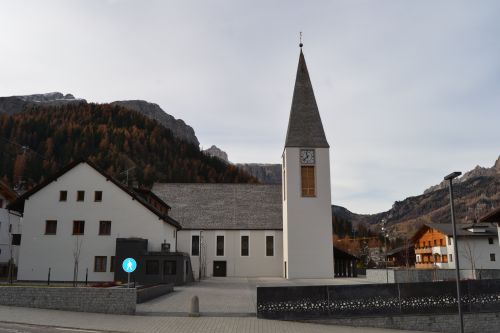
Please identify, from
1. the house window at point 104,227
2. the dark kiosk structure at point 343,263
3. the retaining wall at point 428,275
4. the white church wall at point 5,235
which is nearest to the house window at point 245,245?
the dark kiosk structure at point 343,263

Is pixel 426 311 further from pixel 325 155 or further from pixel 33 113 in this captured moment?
pixel 33 113

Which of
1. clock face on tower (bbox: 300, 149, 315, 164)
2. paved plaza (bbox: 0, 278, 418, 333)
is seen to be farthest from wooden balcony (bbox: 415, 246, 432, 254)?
paved plaza (bbox: 0, 278, 418, 333)

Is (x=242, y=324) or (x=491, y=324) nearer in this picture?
(x=242, y=324)

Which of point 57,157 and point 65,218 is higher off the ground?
point 57,157

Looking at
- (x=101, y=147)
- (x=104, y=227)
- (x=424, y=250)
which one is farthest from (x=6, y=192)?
(x=101, y=147)

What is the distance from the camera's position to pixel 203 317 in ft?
65.2

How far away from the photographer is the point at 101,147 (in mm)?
135625

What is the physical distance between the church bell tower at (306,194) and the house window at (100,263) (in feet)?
65.7

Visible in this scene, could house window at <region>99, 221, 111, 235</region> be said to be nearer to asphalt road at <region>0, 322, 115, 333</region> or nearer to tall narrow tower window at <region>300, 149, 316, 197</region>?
asphalt road at <region>0, 322, 115, 333</region>

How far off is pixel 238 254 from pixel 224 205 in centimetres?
764

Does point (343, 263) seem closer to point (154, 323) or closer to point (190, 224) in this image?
point (190, 224)

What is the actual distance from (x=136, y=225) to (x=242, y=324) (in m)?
23.2

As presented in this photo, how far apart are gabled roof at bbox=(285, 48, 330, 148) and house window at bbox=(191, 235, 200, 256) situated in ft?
52.5

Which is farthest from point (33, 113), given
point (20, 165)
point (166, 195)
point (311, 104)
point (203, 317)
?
point (203, 317)
